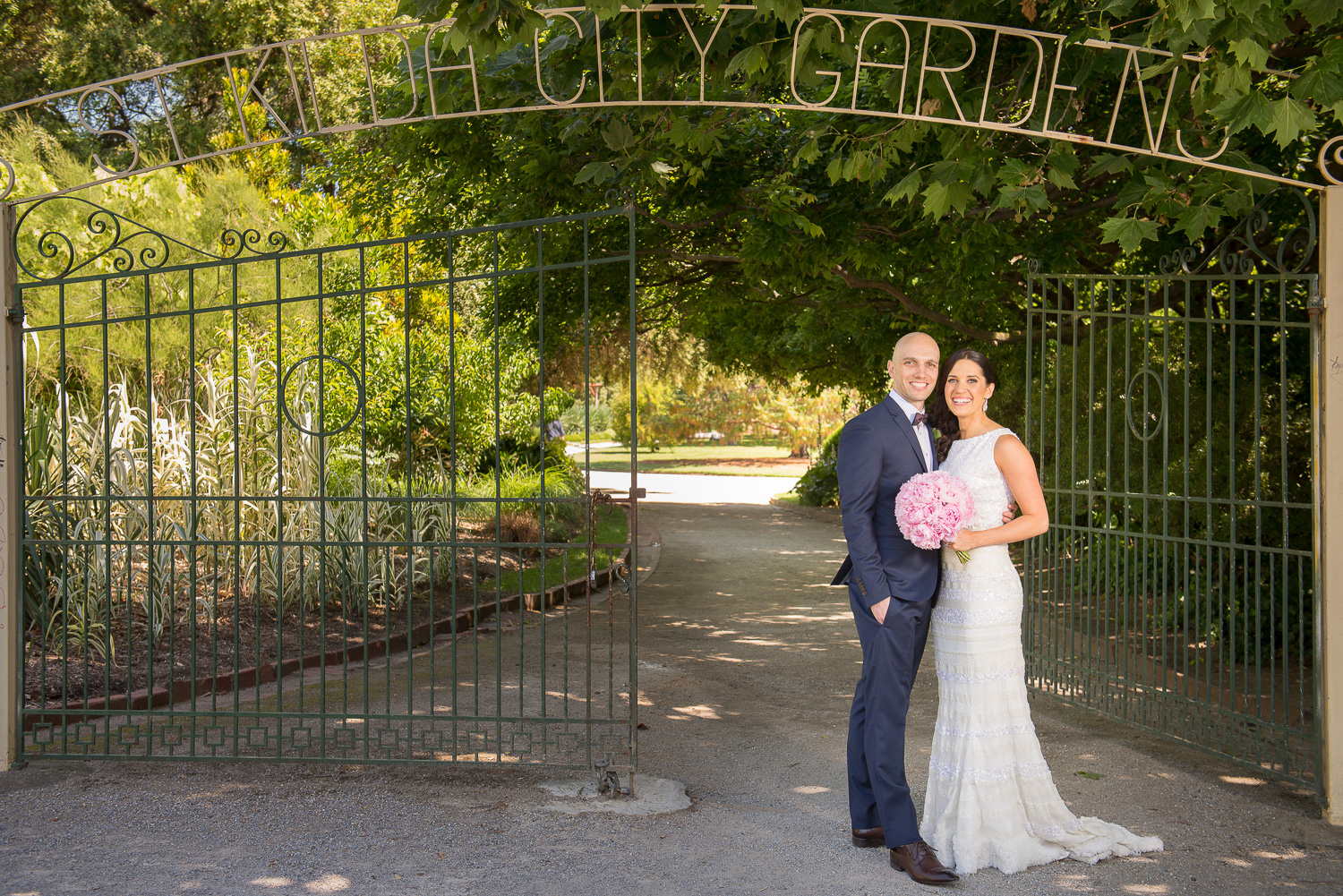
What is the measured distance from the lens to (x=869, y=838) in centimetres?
450

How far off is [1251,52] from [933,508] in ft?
6.69

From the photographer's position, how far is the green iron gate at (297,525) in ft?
18.0

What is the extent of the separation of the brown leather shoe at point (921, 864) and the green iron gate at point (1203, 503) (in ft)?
6.19

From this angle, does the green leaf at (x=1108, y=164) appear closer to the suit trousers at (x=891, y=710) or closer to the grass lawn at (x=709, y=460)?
the suit trousers at (x=891, y=710)

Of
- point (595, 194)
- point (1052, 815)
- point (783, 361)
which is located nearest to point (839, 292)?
point (595, 194)

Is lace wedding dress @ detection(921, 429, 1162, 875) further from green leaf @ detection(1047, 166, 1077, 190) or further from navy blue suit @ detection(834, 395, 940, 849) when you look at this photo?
green leaf @ detection(1047, 166, 1077, 190)

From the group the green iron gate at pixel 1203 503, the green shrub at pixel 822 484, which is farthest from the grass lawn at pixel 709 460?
the green iron gate at pixel 1203 503

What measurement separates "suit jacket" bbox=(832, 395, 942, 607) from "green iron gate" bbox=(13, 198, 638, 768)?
3.28ft

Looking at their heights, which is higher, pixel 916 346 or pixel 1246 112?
pixel 1246 112

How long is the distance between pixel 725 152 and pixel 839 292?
12.6ft

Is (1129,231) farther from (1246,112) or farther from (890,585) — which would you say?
(890,585)

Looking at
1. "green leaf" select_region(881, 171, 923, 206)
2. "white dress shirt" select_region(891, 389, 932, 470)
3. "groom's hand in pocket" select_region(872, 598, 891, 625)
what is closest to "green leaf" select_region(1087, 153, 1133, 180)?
"green leaf" select_region(881, 171, 923, 206)

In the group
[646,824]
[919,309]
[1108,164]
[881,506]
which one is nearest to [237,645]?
[646,824]

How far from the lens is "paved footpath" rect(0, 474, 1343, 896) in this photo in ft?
13.7
